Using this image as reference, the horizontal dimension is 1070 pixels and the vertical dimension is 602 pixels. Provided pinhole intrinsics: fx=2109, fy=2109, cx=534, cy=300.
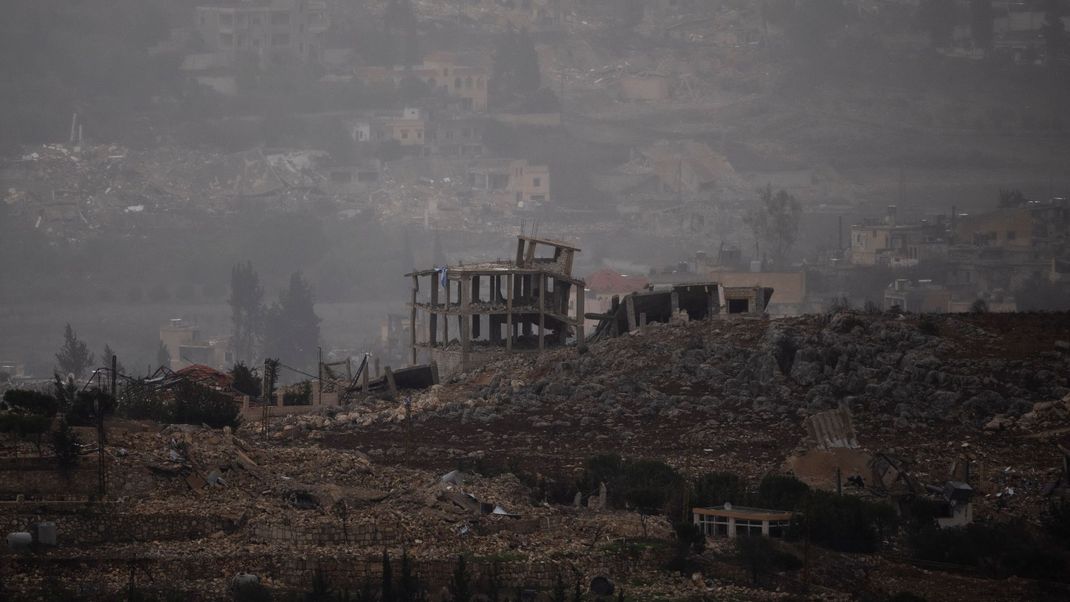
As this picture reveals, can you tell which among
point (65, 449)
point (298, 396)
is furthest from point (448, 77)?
point (65, 449)

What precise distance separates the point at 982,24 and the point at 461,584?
133636 millimetres

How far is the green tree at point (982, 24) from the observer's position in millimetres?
145250

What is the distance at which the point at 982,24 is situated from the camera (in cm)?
14625

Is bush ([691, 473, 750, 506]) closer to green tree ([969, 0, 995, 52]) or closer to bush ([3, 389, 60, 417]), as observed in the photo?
bush ([3, 389, 60, 417])

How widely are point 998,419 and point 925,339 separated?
2706 mm

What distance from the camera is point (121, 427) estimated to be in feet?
77.9

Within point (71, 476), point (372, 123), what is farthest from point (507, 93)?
point (71, 476)

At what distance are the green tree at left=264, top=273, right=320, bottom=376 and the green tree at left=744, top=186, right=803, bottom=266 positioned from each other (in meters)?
22.8

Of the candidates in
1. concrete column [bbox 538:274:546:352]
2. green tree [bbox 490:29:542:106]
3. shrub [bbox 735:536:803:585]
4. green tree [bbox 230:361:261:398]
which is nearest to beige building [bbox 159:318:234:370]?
concrete column [bbox 538:274:546:352]

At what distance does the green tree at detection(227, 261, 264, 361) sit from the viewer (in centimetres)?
7775

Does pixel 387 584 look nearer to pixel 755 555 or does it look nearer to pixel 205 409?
pixel 755 555

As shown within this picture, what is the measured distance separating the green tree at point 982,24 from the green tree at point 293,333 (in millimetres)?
76350

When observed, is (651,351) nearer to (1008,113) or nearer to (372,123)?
(372,123)

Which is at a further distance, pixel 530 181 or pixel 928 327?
pixel 530 181
